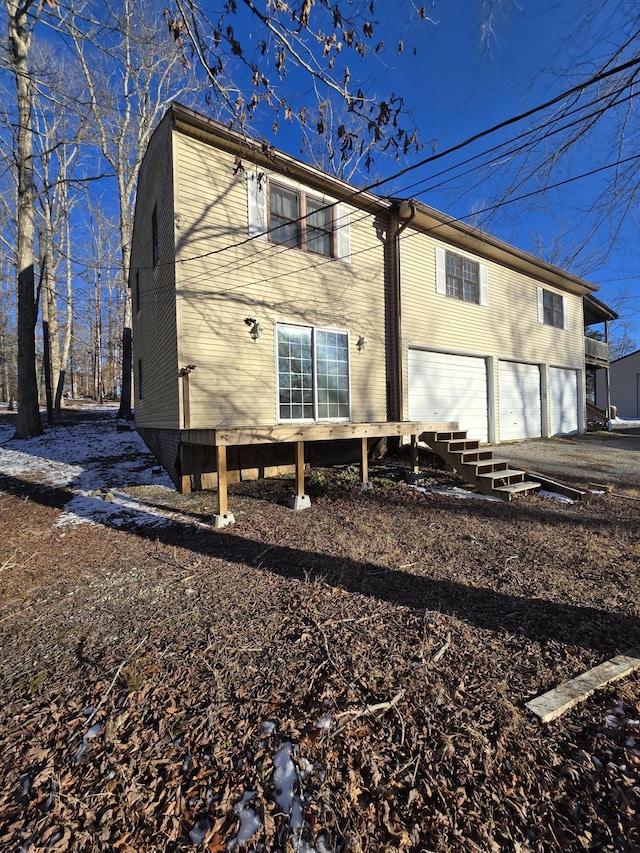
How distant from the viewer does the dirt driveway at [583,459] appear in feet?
23.7

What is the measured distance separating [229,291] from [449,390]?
6.06 meters

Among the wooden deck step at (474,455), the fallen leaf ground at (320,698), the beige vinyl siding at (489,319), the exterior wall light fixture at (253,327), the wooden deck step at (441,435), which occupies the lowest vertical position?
the fallen leaf ground at (320,698)

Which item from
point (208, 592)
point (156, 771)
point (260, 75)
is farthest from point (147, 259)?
point (156, 771)

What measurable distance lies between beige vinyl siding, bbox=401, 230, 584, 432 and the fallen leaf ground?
20.6 ft

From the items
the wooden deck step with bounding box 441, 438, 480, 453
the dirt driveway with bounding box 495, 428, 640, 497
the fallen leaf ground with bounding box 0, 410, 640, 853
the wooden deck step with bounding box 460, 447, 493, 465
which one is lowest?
the fallen leaf ground with bounding box 0, 410, 640, 853

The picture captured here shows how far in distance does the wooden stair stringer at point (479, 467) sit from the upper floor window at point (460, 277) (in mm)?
4417

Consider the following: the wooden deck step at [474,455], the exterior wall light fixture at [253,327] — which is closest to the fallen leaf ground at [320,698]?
the wooden deck step at [474,455]

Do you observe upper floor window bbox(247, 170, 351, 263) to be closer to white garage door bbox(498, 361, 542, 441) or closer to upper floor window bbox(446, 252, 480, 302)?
upper floor window bbox(446, 252, 480, 302)

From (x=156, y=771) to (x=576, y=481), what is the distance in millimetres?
7635

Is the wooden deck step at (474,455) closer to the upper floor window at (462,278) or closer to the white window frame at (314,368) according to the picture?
the white window frame at (314,368)

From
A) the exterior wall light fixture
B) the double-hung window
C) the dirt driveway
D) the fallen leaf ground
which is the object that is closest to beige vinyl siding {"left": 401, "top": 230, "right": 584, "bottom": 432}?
the double-hung window

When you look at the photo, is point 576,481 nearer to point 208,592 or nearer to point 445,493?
point 445,493

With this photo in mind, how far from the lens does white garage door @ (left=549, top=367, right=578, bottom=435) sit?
43.4 feet

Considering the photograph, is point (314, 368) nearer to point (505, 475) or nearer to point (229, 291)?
point (229, 291)
